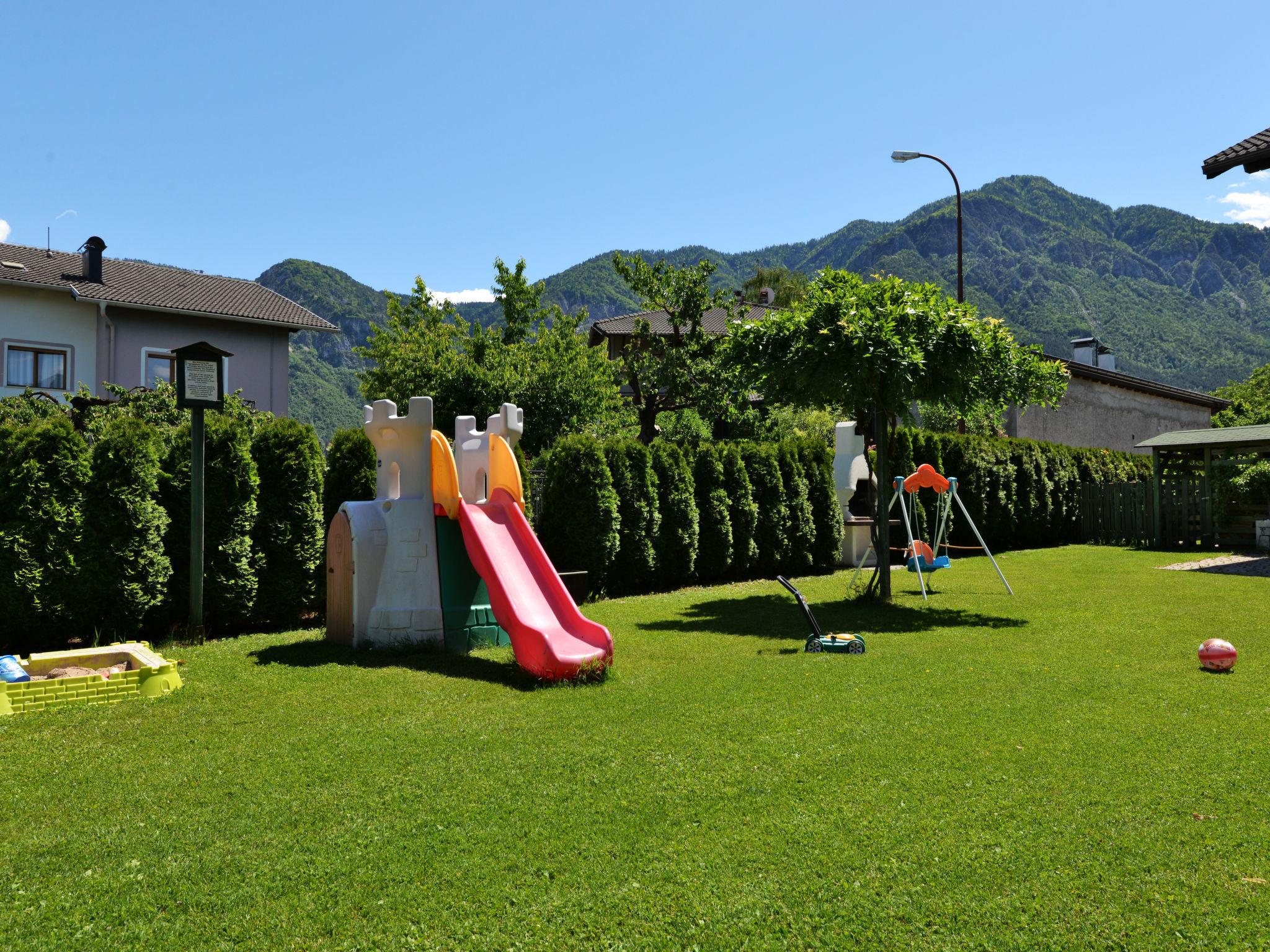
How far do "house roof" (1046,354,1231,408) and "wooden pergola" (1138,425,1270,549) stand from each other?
10104mm

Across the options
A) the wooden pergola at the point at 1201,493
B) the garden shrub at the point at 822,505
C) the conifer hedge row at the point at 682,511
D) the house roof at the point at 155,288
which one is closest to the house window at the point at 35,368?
the house roof at the point at 155,288

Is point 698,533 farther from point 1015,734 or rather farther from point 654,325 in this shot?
point 654,325

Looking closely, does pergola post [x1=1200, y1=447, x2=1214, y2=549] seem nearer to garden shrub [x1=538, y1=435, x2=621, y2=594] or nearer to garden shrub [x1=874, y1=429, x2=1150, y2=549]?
garden shrub [x1=874, y1=429, x2=1150, y2=549]

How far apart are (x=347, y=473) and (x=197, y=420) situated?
215 cm

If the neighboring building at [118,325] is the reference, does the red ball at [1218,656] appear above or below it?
below

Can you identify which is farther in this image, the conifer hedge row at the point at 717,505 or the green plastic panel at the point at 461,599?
the conifer hedge row at the point at 717,505

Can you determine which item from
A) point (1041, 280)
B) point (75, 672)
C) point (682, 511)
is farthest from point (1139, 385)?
point (1041, 280)

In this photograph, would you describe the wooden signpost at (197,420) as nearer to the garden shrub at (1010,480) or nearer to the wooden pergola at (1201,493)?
the garden shrub at (1010,480)

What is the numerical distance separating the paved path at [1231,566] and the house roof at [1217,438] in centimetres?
289

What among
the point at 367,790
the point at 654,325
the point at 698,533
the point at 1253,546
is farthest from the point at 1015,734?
the point at 654,325

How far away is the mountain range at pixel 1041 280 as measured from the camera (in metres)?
77.1

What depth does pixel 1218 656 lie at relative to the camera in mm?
7109

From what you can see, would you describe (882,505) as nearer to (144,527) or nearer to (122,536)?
(144,527)

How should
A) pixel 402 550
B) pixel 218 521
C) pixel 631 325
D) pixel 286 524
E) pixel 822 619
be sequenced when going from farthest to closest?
pixel 631 325 → pixel 822 619 → pixel 286 524 → pixel 218 521 → pixel 402 550
